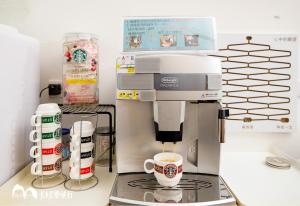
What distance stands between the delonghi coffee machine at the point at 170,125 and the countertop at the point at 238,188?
0.20ft

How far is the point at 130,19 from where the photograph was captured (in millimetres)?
949

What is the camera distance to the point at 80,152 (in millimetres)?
830

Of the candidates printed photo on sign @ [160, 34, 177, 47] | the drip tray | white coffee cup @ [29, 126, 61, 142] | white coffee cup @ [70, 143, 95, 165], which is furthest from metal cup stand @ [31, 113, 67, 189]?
printed photo on sign @ [160, 34, 177, 47]

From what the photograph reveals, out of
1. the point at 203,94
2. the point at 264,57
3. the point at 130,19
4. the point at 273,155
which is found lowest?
the point at 273,155

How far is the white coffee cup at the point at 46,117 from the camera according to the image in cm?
84

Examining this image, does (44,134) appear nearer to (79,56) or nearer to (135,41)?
(79,56)

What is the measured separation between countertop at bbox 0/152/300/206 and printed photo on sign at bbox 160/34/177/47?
1.79 ft

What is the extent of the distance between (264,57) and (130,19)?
0.70 m

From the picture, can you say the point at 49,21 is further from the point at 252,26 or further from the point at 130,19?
the point at 252,26

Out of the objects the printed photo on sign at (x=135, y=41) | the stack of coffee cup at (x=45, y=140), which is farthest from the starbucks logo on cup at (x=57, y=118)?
the printed photo on sign at (x=135, y=41)

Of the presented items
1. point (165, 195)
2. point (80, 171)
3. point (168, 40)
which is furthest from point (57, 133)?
point (168, 40)

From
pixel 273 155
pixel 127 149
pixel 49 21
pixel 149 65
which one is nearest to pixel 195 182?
pixel 127 149

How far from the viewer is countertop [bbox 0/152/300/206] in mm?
745

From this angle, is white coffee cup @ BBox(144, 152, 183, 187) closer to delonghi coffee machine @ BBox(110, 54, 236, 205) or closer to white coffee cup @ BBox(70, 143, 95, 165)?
delonghi coffee machine @ BBox(110, 54, 236, 205)
